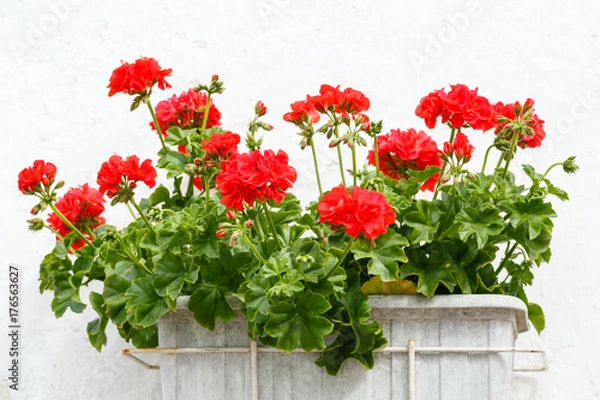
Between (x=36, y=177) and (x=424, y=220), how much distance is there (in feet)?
1.87

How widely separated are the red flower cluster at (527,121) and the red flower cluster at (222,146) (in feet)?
1.25

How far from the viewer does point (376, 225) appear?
1.11 meters

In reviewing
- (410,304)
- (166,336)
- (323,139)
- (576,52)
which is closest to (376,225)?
(410,304)

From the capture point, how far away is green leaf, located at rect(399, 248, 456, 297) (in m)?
1.24

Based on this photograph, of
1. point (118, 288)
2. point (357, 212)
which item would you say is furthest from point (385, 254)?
point (118, 288)

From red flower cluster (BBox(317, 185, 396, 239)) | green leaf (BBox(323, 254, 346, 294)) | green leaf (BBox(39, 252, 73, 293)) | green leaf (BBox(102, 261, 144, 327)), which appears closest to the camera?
red flower cluster (BBox(317, 185, 396, 239))

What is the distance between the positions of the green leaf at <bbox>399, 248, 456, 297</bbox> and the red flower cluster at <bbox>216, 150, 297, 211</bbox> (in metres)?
0.23

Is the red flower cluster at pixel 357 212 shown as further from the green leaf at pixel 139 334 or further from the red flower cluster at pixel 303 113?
the green leaf at pixel 139 334

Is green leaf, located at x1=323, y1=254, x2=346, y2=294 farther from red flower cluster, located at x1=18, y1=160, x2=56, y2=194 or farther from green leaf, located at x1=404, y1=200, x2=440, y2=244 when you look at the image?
red flower cluster, located at x1=18, y1=160, x2=56, y2=194

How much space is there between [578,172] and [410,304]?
0.58 meters

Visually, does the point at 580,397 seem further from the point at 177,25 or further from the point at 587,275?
the point at 177,25

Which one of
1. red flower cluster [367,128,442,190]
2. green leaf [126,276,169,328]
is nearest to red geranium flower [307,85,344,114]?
red flower cluster [367,128,442,190]

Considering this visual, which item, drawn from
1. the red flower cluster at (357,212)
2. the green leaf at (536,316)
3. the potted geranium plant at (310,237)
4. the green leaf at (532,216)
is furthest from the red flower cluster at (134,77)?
the green leaf at (536,316)

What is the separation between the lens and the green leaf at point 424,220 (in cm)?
Answer: 129
